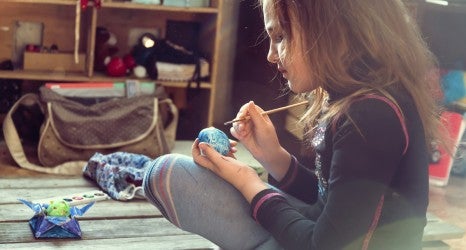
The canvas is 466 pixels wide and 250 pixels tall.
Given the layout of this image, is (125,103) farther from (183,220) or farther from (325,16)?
(325,16)

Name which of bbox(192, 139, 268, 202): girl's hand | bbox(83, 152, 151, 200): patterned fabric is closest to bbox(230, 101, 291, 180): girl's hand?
bbox(192, 139, 268, 202): girl's hand

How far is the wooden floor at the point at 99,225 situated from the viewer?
1685mm

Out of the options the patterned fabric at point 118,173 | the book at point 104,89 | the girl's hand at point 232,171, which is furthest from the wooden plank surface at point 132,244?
the book at point 104,89

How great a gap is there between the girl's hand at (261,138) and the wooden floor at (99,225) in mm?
218

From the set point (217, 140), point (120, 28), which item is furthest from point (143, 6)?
point (217, 140)

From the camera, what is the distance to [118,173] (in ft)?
6.95

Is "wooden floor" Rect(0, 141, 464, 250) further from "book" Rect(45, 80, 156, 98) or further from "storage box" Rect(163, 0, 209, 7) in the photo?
"storage box" Rect(163, 0, 209, 7)

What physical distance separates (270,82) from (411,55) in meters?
1.62

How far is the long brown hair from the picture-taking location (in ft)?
3.70

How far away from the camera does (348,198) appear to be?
1077 millimetres

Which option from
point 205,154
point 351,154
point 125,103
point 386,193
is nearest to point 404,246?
point 386,193

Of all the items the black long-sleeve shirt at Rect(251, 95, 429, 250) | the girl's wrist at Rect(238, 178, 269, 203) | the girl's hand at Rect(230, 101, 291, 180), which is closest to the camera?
the black long-sleeve shirt at Rect(251, 95, 429, 250)

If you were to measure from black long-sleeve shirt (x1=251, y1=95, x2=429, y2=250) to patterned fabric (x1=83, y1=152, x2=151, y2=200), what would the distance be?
89cm

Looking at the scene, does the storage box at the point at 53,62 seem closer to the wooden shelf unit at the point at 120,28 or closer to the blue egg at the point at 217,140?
the wooden shelf unit at the point at 120,28
